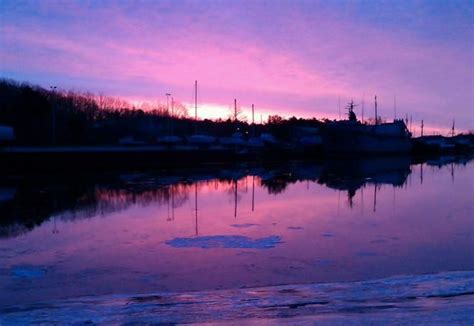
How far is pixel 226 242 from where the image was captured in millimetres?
12188

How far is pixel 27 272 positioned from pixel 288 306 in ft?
16.5

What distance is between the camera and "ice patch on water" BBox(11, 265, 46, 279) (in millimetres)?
9399

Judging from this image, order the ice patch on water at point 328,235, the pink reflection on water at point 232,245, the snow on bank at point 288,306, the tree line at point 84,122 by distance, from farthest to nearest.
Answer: the tree line at point 84,122
the ice patch on water at point 328,235
the pink reflection on water at point 232,245
the snow on bank at point 288,306

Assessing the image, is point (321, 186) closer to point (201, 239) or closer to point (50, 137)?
point (201, 239)

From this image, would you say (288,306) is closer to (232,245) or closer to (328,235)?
(232,245)

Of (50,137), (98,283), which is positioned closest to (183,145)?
(50,137)

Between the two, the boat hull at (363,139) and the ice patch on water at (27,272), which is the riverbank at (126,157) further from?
the ice patch on water at (27,272)

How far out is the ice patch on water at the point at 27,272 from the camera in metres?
9.40

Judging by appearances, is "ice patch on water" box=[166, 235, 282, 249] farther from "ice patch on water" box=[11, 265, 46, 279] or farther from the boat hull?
the boat hull

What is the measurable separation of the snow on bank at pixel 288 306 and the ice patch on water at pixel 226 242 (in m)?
3.37

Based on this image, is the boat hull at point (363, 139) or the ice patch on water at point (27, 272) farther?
the boat hull at point (363, 139)

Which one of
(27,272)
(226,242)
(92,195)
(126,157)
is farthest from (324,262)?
(126,157)

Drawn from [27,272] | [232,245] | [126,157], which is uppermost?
[126,157]

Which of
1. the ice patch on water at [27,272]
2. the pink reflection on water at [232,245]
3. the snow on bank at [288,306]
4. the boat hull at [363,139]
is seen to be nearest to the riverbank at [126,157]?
the boat hull at [363,139]
